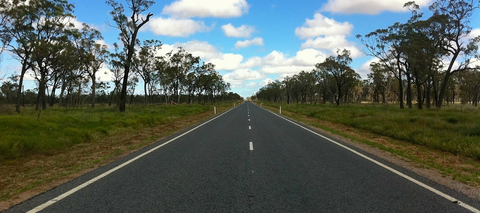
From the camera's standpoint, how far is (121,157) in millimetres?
9078

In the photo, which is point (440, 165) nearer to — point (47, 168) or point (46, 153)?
point (47, 168)

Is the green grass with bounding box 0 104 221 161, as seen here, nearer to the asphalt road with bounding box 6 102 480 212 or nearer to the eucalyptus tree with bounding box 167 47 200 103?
the asphalt road with bounding box 6 102 480 212

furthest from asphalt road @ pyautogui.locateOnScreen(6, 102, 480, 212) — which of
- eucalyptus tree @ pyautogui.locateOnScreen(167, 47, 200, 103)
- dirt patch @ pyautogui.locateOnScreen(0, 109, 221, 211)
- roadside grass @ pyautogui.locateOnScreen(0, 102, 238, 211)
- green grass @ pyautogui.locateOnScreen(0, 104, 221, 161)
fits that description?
eucalyptus tree @ pyautogui.locateOnScreen(167, 47, 200, 103)

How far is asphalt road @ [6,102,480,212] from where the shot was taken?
4625 mm

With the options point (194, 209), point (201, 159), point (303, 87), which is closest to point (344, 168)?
point (201, 159)

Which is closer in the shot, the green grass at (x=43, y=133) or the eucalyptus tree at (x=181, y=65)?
the green grass at (x=43, y=133)

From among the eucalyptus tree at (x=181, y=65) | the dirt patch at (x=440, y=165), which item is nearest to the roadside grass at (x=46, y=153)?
the dirt patch at (x=440, y=165)

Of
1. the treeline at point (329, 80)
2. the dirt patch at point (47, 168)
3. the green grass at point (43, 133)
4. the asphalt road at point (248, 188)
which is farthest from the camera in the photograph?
the treeline at point (329, 80)

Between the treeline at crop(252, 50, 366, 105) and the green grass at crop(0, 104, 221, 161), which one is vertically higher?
the treeline at crop(252, 50, 366, 105)

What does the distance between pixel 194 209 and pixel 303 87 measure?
9621cm

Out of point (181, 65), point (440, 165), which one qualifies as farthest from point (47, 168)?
point (181, 65)

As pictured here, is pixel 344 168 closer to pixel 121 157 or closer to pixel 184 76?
pixel 121 157

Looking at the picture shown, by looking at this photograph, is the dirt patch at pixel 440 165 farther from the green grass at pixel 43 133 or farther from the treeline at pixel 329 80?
the treeline at pixel 329 80

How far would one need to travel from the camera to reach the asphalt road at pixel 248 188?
462 cm
